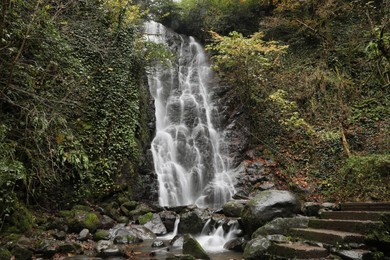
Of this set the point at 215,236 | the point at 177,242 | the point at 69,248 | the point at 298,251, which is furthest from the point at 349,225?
the point at 69,248

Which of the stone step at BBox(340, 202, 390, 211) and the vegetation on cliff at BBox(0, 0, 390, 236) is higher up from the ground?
the vegetation on cliff at BBox(0, 0, 390, 236)

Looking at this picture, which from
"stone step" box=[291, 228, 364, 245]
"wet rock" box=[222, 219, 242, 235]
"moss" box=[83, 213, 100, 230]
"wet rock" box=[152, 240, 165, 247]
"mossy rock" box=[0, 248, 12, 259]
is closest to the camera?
"stone step" box=[291, 228, 364, 245]

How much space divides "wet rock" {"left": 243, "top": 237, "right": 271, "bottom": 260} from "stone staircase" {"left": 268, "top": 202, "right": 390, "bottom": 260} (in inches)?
12.1

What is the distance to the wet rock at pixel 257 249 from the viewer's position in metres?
5.72

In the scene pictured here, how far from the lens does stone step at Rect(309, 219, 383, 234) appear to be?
5184 millimetres

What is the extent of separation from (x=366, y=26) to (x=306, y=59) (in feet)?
10.7

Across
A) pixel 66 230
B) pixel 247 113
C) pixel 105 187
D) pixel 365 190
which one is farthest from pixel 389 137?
pixel 66 230

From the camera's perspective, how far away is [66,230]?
26.0 feet

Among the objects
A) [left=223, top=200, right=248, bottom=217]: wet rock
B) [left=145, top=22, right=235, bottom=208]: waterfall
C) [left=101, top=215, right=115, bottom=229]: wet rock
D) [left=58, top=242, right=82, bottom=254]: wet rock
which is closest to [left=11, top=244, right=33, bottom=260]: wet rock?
[left=58, top=242, right=82, bottom=254]: wet rock

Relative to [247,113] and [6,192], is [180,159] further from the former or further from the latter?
[6,192]

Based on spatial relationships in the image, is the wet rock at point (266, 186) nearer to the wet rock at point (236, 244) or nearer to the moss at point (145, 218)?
the wet rock at point (236, 244)

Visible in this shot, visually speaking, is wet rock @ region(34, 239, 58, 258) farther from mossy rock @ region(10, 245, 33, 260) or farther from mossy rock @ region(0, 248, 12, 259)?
mossy rock @ region(0, 248, 12, 259)

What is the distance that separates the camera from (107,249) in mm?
6828

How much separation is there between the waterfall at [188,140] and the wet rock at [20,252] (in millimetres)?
6192
